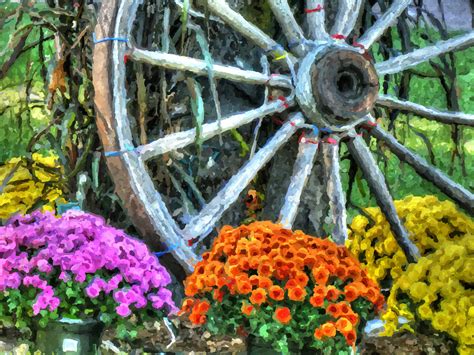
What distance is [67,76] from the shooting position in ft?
11.5

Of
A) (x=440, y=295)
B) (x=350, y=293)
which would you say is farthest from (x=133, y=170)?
(x=440, y=295)

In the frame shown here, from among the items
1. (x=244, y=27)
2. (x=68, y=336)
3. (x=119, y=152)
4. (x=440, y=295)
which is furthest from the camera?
(x=244, y=27)

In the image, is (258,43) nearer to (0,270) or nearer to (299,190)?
(299,190)

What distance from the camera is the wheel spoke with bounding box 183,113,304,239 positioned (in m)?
3.37

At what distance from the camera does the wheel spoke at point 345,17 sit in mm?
3732

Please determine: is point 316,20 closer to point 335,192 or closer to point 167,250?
→ point 335,192

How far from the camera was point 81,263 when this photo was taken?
2865mm

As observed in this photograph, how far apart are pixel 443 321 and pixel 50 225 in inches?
49.6

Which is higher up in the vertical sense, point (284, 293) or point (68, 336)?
point (284, 293)

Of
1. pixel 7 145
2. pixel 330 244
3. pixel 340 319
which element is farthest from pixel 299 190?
pixel 7 145

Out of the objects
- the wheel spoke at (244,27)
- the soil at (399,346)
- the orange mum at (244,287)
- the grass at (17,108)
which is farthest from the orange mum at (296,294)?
the grass at (17,108)

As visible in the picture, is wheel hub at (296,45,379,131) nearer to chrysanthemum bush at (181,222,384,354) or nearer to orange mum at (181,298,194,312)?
chrysanthemum bush at (181,222,384,354)

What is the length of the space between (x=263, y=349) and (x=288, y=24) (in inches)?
54.3

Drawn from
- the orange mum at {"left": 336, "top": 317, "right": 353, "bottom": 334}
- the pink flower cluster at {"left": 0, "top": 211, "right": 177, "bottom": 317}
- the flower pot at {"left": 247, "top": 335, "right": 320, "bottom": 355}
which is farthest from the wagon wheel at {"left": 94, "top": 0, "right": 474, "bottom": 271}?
the orange mum at {"left": 336, "top": 317, "right": 353, "bottom": 334}
